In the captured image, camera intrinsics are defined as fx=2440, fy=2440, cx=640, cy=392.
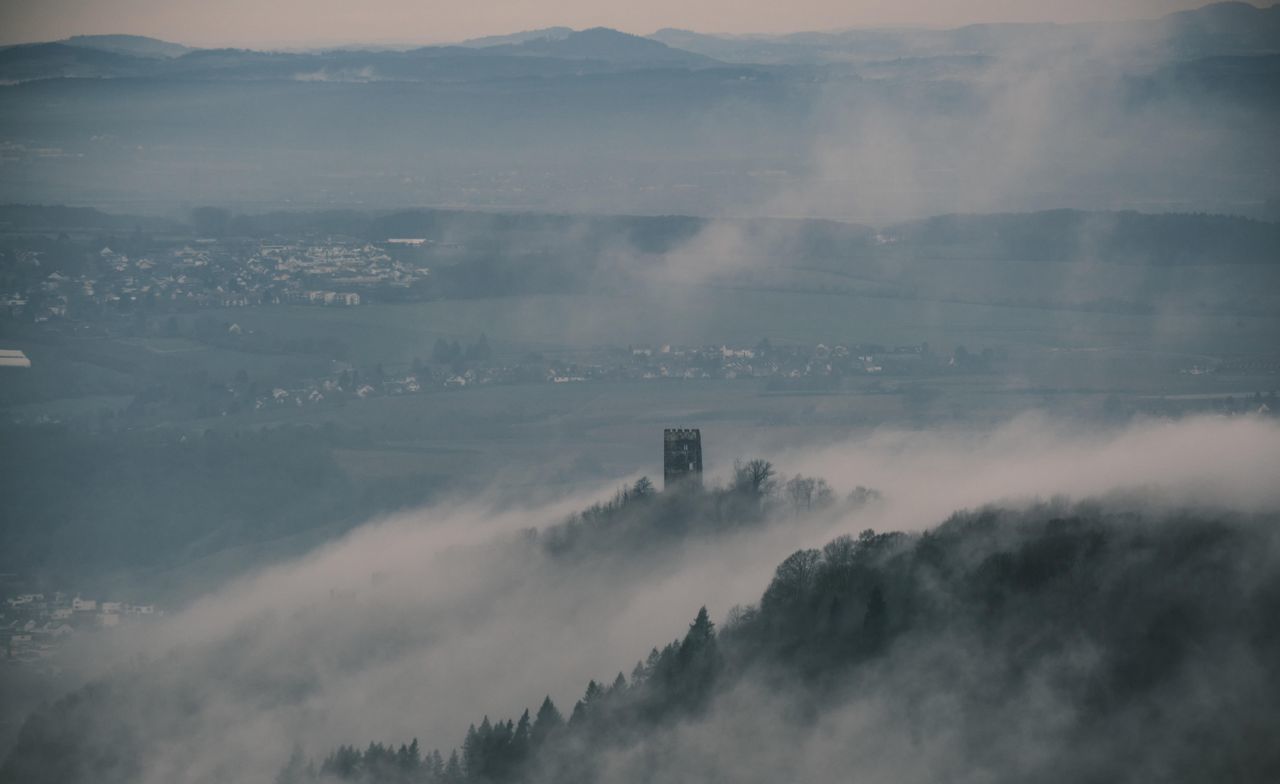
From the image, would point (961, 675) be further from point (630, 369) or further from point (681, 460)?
point (630, 369)

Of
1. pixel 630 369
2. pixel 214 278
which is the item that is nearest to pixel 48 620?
pixel 630 369

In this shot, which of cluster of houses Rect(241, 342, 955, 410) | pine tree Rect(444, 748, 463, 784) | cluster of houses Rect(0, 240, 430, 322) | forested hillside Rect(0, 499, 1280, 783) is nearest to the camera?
forested hillside Rect(0, 499, 1280, 783)

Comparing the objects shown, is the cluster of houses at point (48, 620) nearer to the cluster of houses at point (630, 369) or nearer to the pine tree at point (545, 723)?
the cluster of houses at point (630, 369)

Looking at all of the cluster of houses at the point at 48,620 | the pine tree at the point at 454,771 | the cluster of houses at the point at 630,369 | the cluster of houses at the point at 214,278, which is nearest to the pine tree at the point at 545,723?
the pine tree at the point at 454,771

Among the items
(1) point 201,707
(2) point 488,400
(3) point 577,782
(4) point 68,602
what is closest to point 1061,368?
(2) point 488,400

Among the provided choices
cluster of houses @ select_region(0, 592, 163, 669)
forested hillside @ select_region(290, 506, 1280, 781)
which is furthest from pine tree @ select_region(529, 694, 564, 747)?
cluster of houses @ select_region(0, 592, 163, 669)

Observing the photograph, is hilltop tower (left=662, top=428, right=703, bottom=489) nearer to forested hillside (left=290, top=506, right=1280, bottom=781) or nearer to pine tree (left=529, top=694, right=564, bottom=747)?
forested hillside (left=290, top=506, right=1280, bottom=781)

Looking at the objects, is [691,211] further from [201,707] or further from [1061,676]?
[1061,676]
